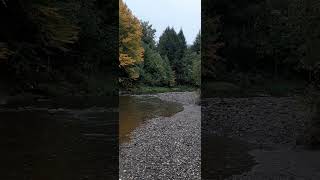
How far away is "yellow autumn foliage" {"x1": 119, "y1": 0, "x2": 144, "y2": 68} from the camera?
33875mm

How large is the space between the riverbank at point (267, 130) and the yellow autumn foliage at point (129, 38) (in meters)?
7.87

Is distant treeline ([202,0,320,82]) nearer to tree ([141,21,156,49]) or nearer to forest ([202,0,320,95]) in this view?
forest ([202,0,320,95])

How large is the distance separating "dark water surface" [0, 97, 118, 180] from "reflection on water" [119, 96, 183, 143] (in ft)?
1.36

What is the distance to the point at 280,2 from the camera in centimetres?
2209

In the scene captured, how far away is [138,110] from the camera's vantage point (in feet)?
86.3

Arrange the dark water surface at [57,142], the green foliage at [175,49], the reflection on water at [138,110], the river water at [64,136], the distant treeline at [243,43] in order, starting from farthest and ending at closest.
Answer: the green foliage at [175,49] → the distant treeline at [243,43] → the reflection on water at [138,110] → the river water at [64,136] → the dark water surface at [57,142]

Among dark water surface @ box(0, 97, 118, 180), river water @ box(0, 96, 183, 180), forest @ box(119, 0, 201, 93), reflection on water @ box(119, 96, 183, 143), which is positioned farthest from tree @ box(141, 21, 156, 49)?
dark water surface @ box(0, 97, 118, 180)

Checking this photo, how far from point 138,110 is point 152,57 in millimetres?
6669

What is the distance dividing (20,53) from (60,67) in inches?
171

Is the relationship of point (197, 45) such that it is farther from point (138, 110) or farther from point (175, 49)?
point (138, 110)

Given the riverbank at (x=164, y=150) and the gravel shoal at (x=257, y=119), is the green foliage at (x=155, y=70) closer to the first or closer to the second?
the gravel shoal at (x=257, y=119)

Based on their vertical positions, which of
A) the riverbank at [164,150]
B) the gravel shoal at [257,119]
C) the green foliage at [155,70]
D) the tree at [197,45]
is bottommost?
the riverbank at [164,150]

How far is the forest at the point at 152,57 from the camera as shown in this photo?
28938 millimetres

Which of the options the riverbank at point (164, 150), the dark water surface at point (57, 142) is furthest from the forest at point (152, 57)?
the riverbank at point (164, 150)
